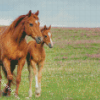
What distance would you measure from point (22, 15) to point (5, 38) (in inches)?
46.2

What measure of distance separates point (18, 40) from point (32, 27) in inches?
34.3

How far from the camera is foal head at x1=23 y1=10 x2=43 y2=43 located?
9.02m

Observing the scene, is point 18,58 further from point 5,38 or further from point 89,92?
point 89,92

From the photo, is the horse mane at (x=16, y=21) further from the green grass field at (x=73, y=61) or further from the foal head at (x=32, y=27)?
the green grass field at (x=73, y=61)

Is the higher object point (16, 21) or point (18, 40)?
point (16, 21)

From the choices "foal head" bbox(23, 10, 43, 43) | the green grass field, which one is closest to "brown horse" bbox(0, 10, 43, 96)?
"foal head" bbox(23, 10, 43, 43)

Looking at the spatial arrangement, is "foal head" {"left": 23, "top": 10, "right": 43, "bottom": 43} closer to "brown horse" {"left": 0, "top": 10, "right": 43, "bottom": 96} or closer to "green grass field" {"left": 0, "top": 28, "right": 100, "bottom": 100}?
"brown horse" {"left": 0, "top": 10, "right": 43, "bottom": 96}

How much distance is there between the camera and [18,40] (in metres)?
9.54

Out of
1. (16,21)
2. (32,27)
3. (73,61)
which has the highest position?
(16,21)

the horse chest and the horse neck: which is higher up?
the horse neck

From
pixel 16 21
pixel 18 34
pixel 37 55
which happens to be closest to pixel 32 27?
pixel 18 34

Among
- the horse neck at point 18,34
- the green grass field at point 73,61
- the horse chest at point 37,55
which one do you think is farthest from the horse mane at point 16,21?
the green grass field at point 73,61

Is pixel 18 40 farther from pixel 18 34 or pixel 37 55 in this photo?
pixel 37 55

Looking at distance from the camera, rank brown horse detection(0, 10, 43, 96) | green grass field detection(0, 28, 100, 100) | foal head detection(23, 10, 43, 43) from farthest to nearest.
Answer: green grass field detection(0, 28, 100, 100), brown horse detection(0, 10, 43, 96), foal head detection(23, 10, 43, 43)
